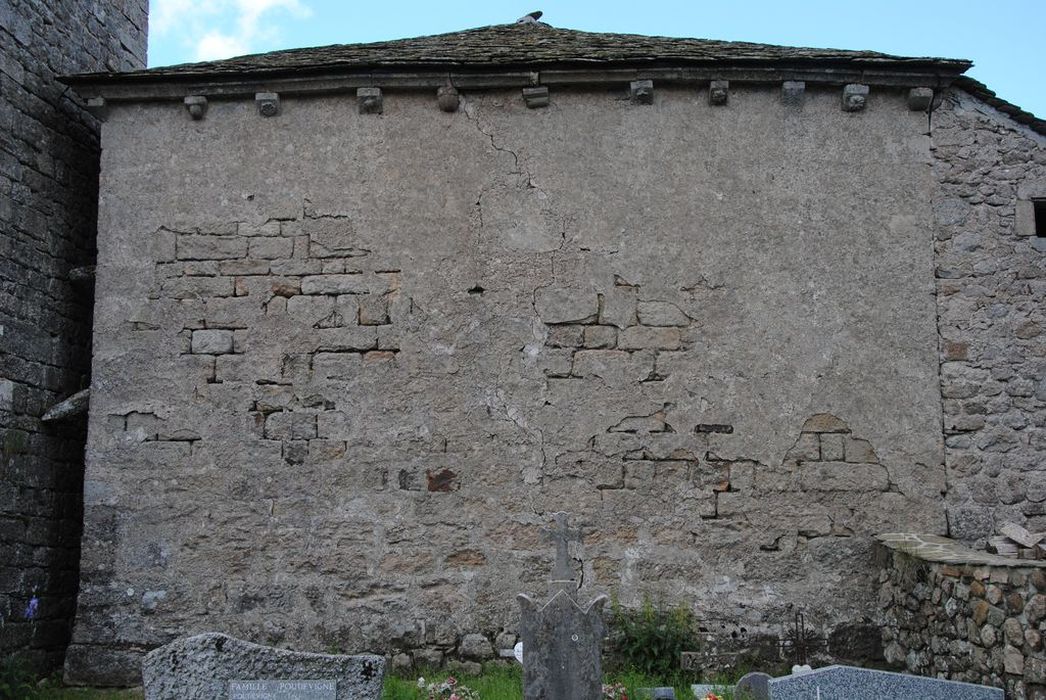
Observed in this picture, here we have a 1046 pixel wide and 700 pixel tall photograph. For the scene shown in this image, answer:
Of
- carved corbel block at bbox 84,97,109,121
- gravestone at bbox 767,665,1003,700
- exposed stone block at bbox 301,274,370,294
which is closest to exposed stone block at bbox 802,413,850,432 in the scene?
gravestone at bbox 767,665,1003,700

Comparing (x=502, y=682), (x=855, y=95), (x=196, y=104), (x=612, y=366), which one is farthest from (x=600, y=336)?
(x=196, y=104)

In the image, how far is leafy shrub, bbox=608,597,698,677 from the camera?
692cm

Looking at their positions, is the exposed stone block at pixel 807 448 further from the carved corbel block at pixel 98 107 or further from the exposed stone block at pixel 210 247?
the carved corbel block at pixel 98 107

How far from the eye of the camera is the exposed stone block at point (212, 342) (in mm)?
7605

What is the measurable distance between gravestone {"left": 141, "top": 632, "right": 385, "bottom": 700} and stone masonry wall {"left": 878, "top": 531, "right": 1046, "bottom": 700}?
3.38 meters

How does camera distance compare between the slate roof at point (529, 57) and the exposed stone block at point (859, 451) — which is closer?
the exposed stone block at point (859, 451)

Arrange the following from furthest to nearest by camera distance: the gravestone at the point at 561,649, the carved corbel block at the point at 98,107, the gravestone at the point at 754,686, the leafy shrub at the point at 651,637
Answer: the carved corbel block at the point at 98,107
the leafy shrub at the point at 651,637
the gravestone at the point at 754,686
the gravestone at the point at 561,649

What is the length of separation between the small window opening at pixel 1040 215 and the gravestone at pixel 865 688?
3.95 metres

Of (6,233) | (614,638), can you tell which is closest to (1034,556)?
(614,638)

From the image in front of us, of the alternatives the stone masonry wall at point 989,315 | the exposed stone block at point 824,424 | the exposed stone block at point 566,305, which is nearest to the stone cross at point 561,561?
the exposed stone block at point 566,305

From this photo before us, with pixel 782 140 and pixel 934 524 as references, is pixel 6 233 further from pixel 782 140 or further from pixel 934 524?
pixel 934 524

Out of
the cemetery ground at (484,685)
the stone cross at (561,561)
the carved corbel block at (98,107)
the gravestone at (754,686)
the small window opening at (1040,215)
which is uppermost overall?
the carved corbel block at (98,107)

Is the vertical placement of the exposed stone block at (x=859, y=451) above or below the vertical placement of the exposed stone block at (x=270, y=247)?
below

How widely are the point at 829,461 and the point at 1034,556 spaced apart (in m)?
1.45
